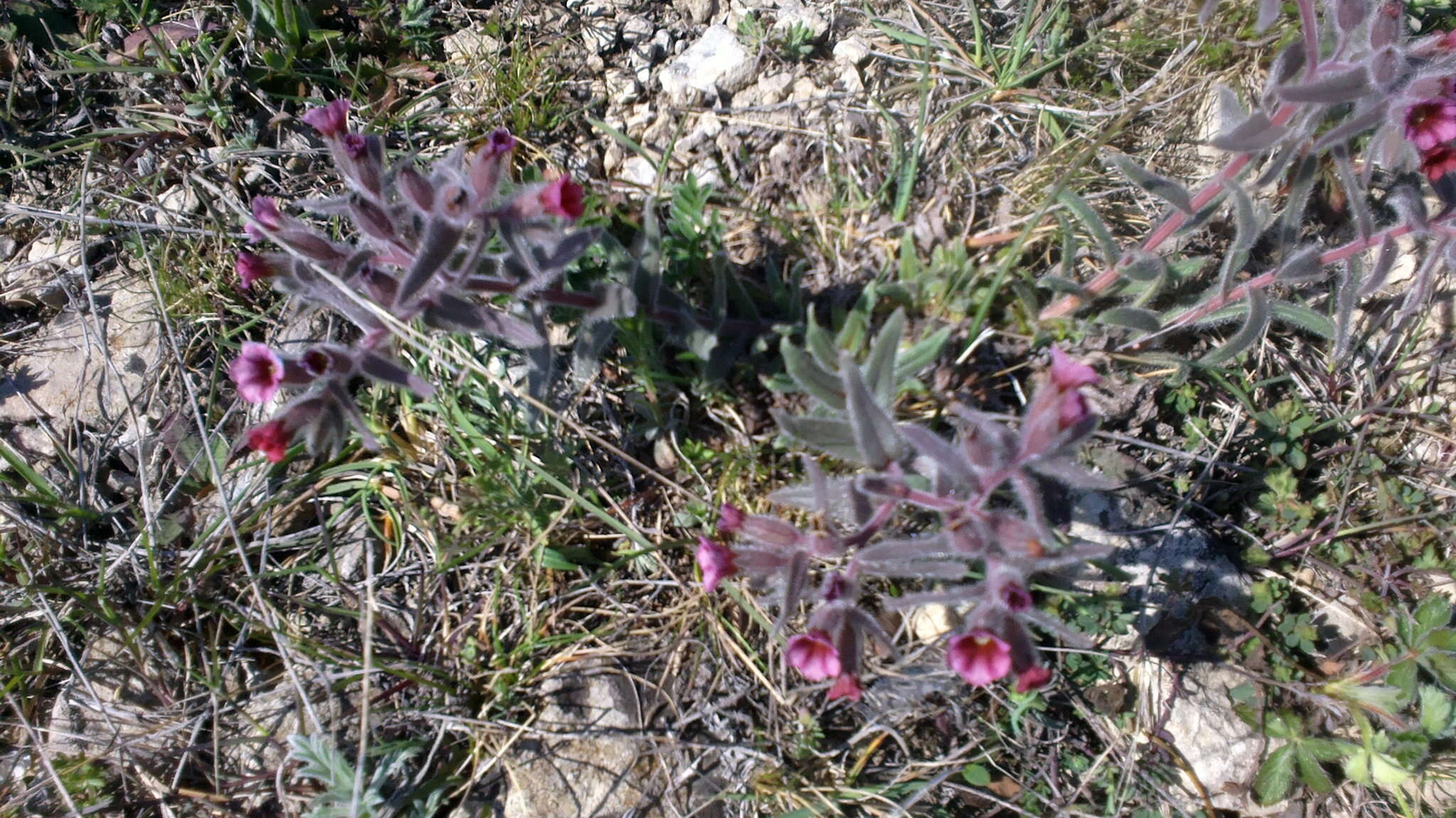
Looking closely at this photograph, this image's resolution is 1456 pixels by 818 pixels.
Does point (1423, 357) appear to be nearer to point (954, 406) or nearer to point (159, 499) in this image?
point (954, 406)

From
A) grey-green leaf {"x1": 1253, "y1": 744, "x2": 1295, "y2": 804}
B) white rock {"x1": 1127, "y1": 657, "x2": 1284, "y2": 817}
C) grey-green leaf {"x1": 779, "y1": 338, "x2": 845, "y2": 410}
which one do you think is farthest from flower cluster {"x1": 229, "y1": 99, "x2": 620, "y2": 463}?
grey-green leaf {"x1": 1253, "y1": 744, "x2": 1295, "y2": 804}

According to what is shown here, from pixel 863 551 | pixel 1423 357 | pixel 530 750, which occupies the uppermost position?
pixel 863 551

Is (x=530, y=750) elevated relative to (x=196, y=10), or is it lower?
lower

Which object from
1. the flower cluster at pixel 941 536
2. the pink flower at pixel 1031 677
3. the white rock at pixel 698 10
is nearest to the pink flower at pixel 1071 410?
the flower cluster at pixel 941 536

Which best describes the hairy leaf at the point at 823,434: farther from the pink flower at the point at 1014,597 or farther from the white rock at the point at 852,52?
the white rock at the point at 852,52

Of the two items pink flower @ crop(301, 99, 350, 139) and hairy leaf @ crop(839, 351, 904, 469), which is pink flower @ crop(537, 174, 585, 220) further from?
hairy leaf @ crop(839, 351, 904, 469)

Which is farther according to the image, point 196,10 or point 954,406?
point 196,10

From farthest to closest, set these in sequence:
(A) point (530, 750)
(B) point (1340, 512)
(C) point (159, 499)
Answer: (C) point (159, 499)
(B) point (1340, 512)
(A) point (530, 750)

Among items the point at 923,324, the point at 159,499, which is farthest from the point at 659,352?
the point at 159,499
